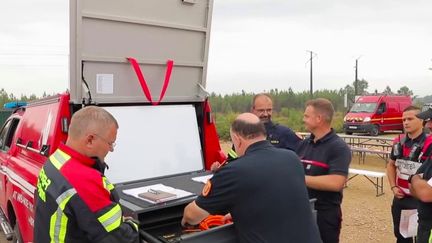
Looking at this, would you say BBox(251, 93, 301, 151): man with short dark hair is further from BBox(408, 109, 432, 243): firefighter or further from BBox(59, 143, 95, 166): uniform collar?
BBox(59, 143, 95, 166): uniform collar

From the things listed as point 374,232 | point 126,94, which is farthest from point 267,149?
point 374,232

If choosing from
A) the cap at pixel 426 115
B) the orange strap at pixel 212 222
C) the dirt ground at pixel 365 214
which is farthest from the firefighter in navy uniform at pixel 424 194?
the dirt ground at pixel 365 214

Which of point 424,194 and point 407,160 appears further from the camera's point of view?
point 407,160

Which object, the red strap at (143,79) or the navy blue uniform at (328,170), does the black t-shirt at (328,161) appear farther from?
the red strap at (143,79)

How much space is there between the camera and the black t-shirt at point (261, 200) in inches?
82.0

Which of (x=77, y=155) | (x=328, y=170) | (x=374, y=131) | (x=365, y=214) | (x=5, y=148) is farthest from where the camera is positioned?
(x=374, y=131)

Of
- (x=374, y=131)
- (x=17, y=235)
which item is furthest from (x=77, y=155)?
(x=374, y=131)

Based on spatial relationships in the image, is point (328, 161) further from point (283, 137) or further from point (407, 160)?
point (407, 160)

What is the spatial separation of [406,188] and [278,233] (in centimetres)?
264

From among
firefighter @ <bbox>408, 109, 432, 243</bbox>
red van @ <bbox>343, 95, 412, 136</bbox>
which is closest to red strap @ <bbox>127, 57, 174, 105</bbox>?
firefighter @ <bbox>408, 109, 432, 243</bbox>

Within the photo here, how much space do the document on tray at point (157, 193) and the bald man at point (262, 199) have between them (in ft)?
1.63

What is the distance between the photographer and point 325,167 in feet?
10.3

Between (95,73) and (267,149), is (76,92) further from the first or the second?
(267,149)

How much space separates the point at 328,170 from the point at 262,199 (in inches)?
48.6
